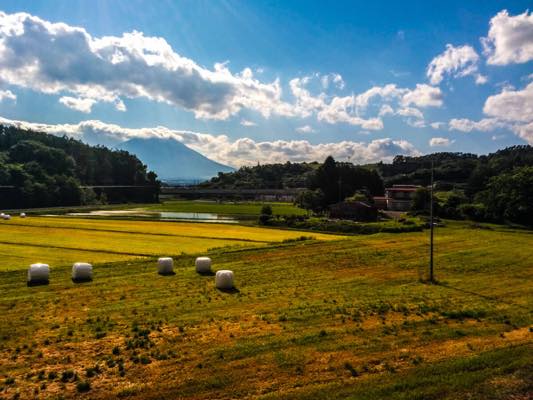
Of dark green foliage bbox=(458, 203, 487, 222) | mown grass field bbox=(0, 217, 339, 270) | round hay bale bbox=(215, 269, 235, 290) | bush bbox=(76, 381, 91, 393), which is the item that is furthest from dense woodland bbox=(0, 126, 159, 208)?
bush bbox=(76, 381, 91, 393)

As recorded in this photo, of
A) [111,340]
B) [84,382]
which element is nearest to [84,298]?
[111,340]

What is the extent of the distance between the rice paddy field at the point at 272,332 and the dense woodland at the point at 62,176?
370 ft

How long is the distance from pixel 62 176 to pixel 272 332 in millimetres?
146907

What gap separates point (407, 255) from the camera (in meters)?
37.4

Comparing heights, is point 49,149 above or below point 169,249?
above

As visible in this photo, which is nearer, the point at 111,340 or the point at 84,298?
the point at 111,340

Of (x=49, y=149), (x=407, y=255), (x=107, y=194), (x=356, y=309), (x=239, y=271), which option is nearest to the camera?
(x=356, y=309)

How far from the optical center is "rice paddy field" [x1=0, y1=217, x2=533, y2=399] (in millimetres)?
12461

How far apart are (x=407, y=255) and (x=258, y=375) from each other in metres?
27.2

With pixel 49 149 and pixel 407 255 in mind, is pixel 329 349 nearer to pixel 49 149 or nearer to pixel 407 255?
pixel 407 255

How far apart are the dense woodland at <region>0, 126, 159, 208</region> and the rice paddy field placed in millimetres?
112845

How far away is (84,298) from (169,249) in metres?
18.8

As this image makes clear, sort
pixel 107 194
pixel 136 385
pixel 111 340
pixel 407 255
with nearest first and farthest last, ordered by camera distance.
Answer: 1. pixel 136 385
2. pixel 111 340
3. pixel 407 255
4. pixel 107 194

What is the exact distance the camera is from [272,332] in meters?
17.0
